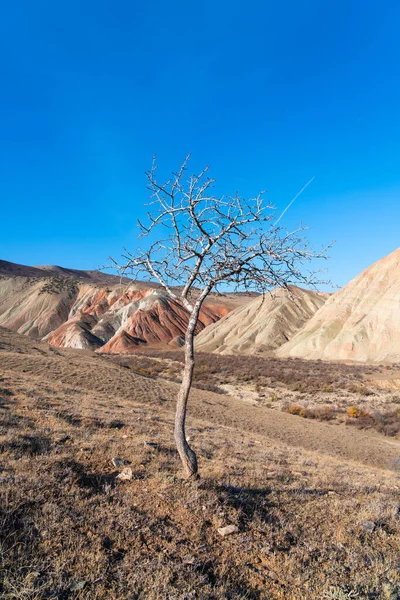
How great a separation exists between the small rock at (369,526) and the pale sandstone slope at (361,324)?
4262cm

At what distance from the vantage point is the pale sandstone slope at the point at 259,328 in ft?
209

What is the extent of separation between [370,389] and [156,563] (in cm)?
3236

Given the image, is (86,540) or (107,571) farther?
(86,540)

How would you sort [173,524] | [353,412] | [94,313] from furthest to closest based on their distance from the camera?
1. [94,313]
2. [353,412]
3. [173,524]

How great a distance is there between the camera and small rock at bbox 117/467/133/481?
6.03 meters

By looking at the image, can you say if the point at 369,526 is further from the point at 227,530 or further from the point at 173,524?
the point at 173,524

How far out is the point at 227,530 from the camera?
485 cm

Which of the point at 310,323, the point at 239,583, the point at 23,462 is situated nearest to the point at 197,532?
the point at 239,583

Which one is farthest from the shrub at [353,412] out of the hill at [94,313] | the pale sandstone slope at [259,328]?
the hill at [94,313]

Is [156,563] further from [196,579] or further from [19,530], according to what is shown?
[19,530]

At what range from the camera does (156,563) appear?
3.86 meters

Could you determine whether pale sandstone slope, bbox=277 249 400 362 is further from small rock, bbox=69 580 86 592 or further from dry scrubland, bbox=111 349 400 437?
small rock, bbox=69 580 86 592

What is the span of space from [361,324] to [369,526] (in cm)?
4785

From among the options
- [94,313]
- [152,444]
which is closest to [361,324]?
[152,444]
